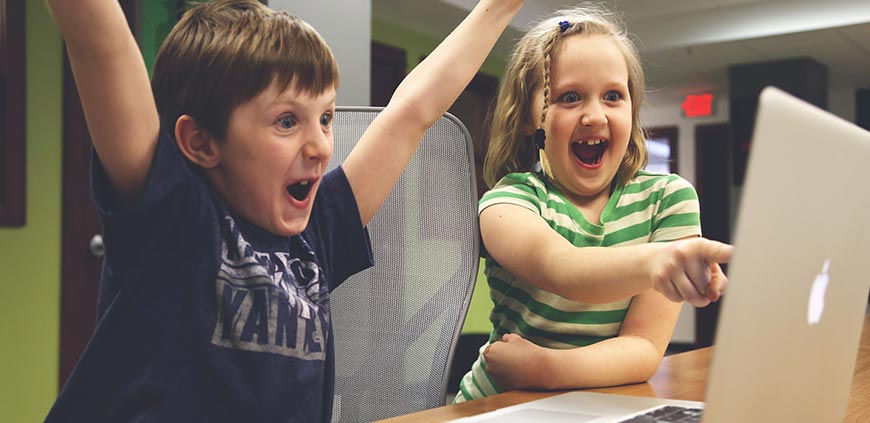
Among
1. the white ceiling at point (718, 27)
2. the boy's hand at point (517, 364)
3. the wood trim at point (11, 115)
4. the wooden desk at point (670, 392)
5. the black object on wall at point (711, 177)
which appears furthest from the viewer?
the black object on wall at point (711, 177)

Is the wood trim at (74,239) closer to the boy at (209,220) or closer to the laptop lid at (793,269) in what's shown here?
the boy at (209,220)

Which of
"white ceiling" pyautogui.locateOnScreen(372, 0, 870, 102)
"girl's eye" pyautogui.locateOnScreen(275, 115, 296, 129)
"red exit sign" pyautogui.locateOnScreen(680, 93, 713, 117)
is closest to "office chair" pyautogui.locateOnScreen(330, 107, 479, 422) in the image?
"girl's eye" pyautogui.locateOnScreen(275, 115, 296, 129)

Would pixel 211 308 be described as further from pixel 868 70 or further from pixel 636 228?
pixel 868 70

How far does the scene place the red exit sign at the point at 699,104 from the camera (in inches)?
311

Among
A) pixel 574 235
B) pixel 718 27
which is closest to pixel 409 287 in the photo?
pixel 574 235

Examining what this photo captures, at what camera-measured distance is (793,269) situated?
47 cm

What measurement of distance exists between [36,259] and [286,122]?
241 cm

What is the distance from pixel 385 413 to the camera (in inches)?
44.7

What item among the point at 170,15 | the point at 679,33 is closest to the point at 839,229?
the point at 170,15

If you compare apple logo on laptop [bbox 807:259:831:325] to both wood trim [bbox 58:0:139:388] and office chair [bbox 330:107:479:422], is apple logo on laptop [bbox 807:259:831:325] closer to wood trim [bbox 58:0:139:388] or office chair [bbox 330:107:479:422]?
office chair [bbox 330:107:479:422]

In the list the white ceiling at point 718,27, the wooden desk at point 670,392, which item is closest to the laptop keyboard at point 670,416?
the wooden desk at point 670,392

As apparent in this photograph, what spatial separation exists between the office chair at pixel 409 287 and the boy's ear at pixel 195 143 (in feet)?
1.28

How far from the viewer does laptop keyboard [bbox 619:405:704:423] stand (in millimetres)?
728

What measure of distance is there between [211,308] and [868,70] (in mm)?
7360
